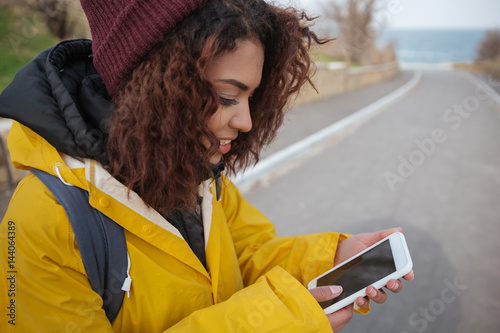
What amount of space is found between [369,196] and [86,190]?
13.4 ft

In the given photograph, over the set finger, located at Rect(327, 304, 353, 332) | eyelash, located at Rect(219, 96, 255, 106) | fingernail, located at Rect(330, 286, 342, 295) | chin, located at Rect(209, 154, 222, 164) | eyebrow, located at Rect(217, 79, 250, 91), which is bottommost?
finger, located at Rect(327, 304, 353, 332)

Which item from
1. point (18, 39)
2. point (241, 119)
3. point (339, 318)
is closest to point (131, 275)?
point (241, 119)

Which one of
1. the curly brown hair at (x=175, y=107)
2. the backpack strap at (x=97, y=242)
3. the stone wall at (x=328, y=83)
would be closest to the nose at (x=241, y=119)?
the curly brown hair at (x=175, y=107)

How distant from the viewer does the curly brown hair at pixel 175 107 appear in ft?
3.73

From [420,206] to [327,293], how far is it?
3.56 meters

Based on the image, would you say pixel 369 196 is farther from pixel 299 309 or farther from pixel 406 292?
pixel 299 309

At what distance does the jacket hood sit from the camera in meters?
1.09

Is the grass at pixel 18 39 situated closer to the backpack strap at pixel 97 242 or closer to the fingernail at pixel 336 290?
the backpack strap at pixel 97 242

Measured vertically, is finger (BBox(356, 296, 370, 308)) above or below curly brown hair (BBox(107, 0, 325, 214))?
below

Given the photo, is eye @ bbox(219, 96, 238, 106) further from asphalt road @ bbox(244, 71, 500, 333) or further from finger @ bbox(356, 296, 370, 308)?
asphalt road @ bbox(244, 71, 500, 333)

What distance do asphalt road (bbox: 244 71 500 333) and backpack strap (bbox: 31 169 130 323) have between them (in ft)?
6.71

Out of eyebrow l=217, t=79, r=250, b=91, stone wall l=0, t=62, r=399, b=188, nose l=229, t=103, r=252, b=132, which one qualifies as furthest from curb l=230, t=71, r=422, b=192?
eyebrow l=217, t=79, r=250, b=91

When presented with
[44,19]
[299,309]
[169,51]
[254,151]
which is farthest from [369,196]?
[44,19]

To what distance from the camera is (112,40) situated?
1140mm
